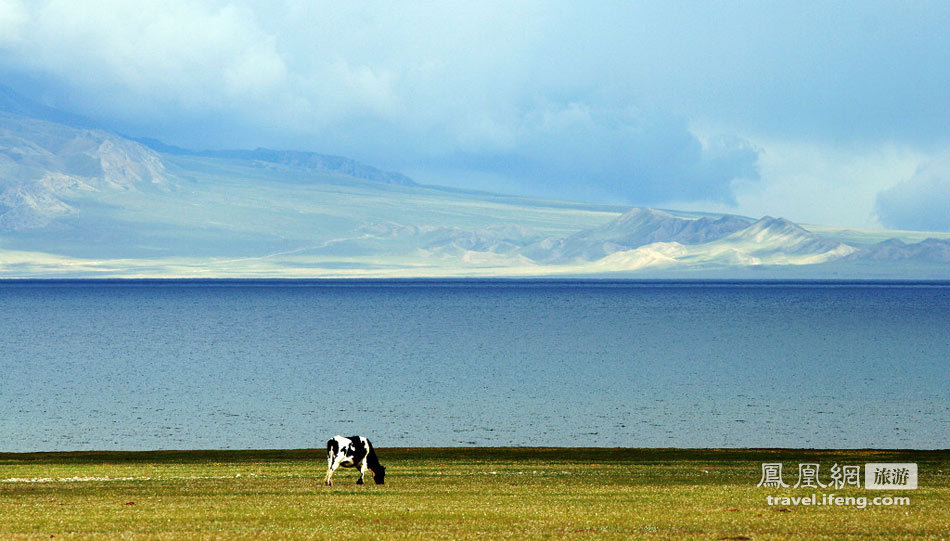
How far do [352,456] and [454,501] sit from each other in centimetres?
454

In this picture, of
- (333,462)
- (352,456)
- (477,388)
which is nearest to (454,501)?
(352,456)

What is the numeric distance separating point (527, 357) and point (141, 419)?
53.5m

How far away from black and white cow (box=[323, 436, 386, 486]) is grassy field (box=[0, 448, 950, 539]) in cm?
69

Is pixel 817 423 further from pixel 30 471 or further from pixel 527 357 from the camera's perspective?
pixel 527 357

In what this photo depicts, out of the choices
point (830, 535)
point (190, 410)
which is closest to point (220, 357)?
point (190, 410)

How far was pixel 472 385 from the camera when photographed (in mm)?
81438

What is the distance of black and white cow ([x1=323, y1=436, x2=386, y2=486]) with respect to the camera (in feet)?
91.2

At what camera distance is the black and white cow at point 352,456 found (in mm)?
27797

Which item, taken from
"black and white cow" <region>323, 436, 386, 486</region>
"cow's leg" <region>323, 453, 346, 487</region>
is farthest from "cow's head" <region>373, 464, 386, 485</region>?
"cow's leg" <region>323, 453, 346, 487</region>

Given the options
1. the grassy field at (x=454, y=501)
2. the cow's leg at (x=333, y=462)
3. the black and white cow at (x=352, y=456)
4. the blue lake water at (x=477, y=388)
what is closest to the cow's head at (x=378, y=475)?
the black and white cow at (x=352, y=456)

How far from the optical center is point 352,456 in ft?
91.9

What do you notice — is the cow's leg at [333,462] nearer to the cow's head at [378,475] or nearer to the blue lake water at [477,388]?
the cow's head at [378,475]

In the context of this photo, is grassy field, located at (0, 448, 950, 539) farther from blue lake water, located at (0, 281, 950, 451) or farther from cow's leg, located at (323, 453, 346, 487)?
blue lake water, located at (0, 281, 950, 451)

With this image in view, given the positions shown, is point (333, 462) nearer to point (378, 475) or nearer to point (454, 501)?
point (378, 475)
